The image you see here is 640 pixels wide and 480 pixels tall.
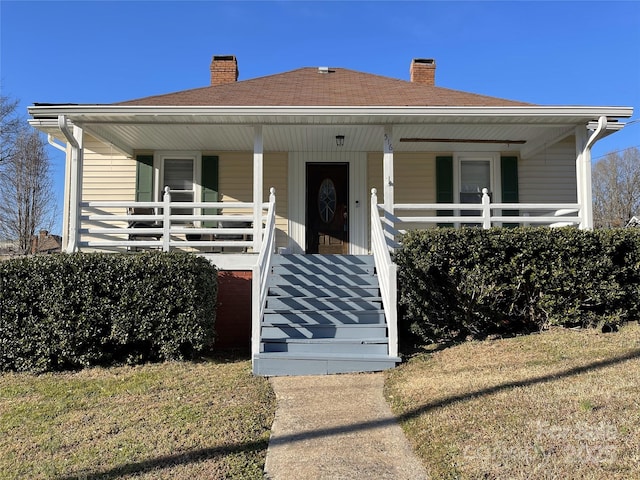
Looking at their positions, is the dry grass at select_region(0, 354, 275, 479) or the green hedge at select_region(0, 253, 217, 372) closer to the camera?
the dry grass at select_region(0, 354, 275, 479)

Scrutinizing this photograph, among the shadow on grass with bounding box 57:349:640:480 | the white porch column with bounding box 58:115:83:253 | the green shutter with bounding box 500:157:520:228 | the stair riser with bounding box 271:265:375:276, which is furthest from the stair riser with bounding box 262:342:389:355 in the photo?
the green shutter with bounding box 500:157:520:228

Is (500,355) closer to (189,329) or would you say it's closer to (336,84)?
(189,329)

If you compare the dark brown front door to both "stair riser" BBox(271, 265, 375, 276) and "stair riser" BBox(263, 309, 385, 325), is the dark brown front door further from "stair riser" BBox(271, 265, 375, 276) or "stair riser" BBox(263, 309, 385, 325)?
"stair riser" BBox(263, 309, 385, 325)

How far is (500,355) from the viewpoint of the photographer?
560cm

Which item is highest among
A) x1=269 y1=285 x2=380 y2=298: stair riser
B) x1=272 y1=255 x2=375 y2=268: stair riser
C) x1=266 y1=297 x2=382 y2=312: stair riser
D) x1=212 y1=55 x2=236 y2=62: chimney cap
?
x1=212 y1=55 x2=236 y2=62: chimney cap

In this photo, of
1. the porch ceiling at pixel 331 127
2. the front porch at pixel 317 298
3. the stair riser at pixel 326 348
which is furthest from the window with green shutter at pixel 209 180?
the stair riser at pixel 326 348

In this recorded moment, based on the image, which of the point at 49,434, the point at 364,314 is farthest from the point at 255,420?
the point at 364,314

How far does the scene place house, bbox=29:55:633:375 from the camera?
681 centimetres

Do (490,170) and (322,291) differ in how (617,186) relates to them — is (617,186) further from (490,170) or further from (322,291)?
(322,291)

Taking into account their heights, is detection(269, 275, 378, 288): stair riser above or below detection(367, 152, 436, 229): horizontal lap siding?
below

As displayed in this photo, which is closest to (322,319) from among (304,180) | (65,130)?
(304,180)

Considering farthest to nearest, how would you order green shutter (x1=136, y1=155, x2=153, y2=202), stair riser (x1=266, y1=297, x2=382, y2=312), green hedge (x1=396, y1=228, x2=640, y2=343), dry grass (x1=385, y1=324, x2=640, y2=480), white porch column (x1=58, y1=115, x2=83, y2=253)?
green shutter (x1=136, y1=155, x2=153, y2=202)
white porch column (x1=58, y1=115, x2=83, y2=253)
stair riser (x1=266, y1=297, x2=382, y2=312)
green hedge (x1=396, y1=228, x2=640, y2=343)
dry grass (x1=385, y1=324, x2=640, y2=480)

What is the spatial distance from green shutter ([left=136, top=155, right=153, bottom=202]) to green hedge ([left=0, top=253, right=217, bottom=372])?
13.0ft

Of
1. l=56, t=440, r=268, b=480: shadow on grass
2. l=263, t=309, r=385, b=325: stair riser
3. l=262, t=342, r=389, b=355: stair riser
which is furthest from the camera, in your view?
l=263, t=309, r=385, b=325: stair riser
